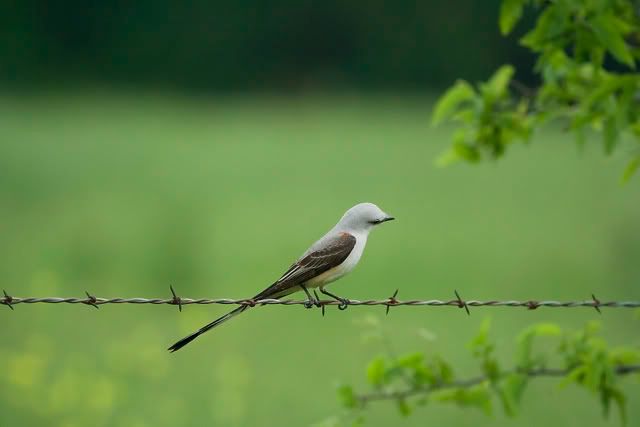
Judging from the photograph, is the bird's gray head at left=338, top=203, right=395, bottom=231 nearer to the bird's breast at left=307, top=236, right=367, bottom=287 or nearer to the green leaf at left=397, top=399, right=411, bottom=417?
the bird's breast at left=307, top=236, right=367, bottom=287

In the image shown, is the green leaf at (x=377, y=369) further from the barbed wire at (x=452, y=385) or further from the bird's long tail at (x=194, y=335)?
the bird's long tail at (x=194, y=335)

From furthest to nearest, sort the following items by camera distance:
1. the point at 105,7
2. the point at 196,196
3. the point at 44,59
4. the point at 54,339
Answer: the point at 105,7
the point at 44,59
the point at 196,196
the point at 54,339

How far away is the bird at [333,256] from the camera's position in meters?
5.27

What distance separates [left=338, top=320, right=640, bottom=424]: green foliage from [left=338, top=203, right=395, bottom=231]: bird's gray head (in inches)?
33.1

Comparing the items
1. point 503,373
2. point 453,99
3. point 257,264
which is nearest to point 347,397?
point 503,373

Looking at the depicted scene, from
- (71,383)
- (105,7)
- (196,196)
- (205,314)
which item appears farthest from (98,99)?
(71,383)

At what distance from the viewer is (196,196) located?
66.2 ft

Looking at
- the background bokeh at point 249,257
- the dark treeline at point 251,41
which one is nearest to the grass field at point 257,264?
the background bokeh at point 249,257

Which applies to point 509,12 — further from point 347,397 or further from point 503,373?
point 347,397

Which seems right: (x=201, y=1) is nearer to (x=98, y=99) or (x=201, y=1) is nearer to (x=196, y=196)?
(x=98, y=99)

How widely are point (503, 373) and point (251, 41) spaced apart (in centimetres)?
3936

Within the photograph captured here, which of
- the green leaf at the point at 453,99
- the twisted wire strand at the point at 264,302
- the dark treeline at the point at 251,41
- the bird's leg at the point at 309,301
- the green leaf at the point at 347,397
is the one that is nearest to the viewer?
the twisted wire strand at the point at 264,302

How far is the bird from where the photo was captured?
5270 mm

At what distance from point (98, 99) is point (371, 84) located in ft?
41.9
